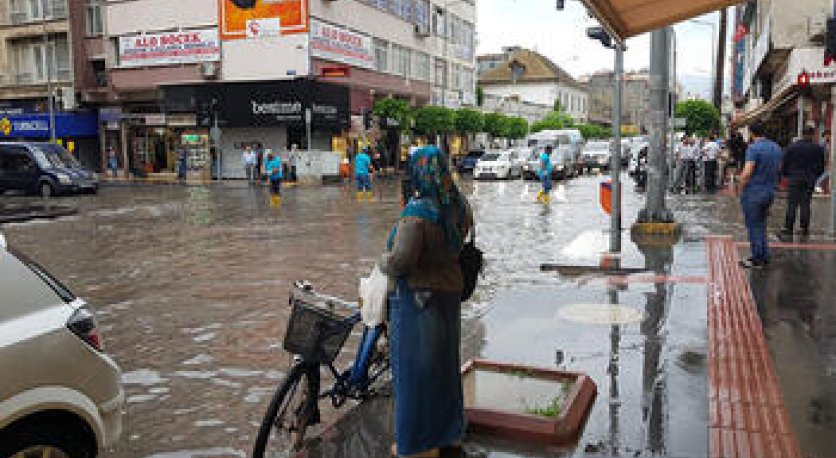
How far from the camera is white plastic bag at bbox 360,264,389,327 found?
4.45 m

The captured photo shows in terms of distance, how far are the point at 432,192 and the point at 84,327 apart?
1.94m

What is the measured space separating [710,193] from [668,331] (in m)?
18.9

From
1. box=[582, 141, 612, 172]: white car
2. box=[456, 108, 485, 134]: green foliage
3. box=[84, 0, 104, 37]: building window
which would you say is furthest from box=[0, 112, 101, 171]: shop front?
box=[582, 141, 612, 172]: white car

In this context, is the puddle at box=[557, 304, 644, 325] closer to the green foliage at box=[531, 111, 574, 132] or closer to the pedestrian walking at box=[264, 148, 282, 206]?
the pedestrian walking at box=[264, 148, 282, 206]

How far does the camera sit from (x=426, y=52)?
2028 inches

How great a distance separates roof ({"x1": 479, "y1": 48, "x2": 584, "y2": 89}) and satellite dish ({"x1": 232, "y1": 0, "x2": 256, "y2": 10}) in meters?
52.4

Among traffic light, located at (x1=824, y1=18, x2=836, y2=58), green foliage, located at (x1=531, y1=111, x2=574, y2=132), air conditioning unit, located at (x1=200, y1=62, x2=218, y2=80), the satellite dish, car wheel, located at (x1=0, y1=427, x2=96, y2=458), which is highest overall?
the satellite dish

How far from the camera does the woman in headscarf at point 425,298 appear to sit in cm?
380

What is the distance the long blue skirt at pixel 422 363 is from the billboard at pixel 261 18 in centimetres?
3516

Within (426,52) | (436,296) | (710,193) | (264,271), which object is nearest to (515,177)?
(710,193)

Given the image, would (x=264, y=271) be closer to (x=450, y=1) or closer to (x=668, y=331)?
(x=668, y=331)

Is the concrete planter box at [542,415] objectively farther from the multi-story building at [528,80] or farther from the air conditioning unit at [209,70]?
the multi-story building at [528,80]

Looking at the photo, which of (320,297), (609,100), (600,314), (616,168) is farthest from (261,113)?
(609,100)

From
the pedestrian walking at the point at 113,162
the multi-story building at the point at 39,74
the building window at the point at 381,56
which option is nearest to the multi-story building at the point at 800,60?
the building window at the point at 381,56
